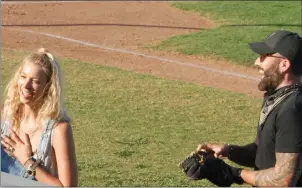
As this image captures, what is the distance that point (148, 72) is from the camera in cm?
1459

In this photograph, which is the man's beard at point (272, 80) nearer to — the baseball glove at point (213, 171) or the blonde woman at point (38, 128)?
the baseball glove at point (213, 171)

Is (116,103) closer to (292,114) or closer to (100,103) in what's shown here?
(100,103)

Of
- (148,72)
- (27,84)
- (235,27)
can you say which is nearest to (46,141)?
(27,84)

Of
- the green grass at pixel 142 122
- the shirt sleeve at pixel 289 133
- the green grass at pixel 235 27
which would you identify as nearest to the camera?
the shirt sleeve at pixel 289 133

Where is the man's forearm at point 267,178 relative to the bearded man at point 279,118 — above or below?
below

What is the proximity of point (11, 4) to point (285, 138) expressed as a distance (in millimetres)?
18194

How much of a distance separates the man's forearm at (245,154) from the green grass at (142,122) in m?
3.41

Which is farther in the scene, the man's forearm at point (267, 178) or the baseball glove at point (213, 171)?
the baseball glove at point (213, 171)

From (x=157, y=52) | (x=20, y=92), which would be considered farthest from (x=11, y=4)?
(x=20, y=92)

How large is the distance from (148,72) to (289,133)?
10155 mm

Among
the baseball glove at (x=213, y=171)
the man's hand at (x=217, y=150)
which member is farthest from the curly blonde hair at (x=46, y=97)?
the man's hand at (x=217, y=150)

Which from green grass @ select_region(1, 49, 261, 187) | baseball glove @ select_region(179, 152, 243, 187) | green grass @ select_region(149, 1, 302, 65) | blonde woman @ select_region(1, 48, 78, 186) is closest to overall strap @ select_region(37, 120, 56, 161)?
blonde woman @ select_region(1, 48, 78, 186)

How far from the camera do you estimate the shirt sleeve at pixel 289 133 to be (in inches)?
176

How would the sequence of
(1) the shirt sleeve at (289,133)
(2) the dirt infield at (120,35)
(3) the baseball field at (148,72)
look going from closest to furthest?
(1) the shirt sleeve at (289,133)
(3) the baseball field at (148,72)
(2) the dirt infield at (120,35)
